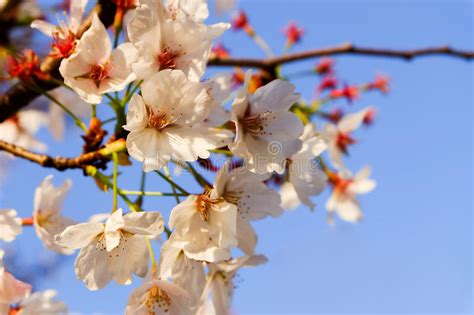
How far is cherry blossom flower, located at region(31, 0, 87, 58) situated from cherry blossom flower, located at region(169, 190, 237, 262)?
659 millimetres

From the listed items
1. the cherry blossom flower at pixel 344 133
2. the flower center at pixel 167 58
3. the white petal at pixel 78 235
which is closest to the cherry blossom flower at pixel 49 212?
the white petal at pixel 78 235

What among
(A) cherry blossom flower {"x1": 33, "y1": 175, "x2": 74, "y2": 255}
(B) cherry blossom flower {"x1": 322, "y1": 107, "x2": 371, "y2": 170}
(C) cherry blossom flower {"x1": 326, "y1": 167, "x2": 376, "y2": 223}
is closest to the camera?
(A) cherry blossom flower {"x1": 33, "y1": 175, "x2": 74, "y2": 255}

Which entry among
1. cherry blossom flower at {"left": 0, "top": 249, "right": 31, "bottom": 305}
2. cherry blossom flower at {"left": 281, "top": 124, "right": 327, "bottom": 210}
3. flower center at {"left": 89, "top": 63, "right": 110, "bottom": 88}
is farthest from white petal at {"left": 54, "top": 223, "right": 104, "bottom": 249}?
cherry blossom flower at {"left": 281, "top": 124, "right": 327, "bottom": 210}

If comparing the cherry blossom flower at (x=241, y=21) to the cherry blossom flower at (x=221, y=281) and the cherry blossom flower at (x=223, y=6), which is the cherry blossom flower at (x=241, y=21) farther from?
the cherry blossom flower at (x=221, y=281)

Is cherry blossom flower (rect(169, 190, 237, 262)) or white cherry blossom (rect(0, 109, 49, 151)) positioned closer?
cherry blossom flower (rect(169, 190, 237, 262))

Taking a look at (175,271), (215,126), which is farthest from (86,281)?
(215,126)

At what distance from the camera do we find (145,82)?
5.18ft

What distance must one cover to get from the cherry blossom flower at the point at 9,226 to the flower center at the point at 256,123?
82 cm

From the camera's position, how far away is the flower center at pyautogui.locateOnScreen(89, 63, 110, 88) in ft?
5.62

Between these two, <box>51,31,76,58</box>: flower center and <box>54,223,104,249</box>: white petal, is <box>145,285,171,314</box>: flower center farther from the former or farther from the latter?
<box>51,31,76,58</box>: flower center

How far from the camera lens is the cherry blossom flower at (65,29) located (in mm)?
1804

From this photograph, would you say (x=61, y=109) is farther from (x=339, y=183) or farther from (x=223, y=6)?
(x=223, y=6)

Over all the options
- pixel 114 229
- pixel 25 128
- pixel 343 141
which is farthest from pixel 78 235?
pixel 343 141

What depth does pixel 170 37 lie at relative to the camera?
5.59 feet
